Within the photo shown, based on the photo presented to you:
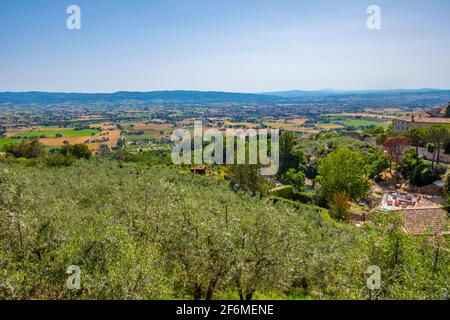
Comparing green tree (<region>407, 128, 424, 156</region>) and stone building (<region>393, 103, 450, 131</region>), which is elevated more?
stone building (<region>393, 103, 450, 131</region>)

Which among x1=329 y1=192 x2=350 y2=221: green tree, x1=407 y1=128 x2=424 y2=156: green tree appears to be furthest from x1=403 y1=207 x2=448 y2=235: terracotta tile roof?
x1=407 y1=128 x2=424 y2=156: green tree

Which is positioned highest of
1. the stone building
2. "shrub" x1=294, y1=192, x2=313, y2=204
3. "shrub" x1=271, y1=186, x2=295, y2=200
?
the stone building

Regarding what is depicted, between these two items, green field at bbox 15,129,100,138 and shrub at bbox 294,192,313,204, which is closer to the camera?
shrub at bbox 294,192,313,204

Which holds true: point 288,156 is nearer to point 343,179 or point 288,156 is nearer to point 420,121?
point 343,179

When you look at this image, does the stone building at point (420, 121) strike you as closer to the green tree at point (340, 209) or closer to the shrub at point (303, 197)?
the shrub at point (303, 197)

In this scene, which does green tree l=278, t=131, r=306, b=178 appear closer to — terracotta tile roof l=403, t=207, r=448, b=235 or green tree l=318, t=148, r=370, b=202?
green tree l=318, t=148, r=370, b=202

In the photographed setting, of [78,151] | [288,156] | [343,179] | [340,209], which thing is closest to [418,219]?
[340,209]

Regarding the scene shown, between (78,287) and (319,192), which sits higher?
(78,287)

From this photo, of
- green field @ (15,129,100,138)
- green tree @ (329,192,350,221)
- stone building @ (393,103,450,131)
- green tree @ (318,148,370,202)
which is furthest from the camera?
green field @ (15,129,100,138)

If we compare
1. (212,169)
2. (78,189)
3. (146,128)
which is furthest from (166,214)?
(146,128)

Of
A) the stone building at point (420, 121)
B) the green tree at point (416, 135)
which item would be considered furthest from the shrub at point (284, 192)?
the stone building at point (420, 121)

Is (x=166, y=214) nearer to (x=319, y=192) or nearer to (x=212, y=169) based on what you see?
(x=319, y=192)
